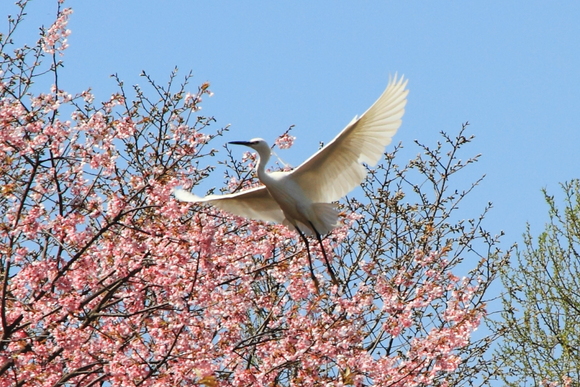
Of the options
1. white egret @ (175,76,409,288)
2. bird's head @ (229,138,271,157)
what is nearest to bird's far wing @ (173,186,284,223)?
white egret @ (175,76,409,288)

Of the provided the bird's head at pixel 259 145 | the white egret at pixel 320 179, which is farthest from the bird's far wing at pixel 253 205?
the bird's head at pixel 259 145

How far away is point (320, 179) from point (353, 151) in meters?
0.44

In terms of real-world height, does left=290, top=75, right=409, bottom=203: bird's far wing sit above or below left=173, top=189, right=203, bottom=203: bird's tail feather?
below

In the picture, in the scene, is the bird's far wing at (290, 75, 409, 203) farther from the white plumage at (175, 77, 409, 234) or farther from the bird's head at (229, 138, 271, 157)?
the bird's head at (229, 138, 271, 157)

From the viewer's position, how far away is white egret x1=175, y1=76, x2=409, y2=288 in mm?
6961

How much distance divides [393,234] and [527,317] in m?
2.47

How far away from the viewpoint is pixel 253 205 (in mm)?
7758

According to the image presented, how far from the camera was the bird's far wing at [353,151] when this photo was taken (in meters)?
6.87

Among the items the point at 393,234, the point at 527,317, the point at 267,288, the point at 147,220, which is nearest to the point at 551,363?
the point at 527,317

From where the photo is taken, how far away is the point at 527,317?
1107cm

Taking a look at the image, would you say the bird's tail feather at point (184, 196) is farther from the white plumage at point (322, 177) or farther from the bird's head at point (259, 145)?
the bird's head at point (259, 145)

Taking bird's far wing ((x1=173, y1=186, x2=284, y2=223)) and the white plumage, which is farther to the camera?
bird's far wing ((x1=173, y1=186, x2=284, y2=223))

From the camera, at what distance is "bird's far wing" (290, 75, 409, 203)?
6871 millimetres

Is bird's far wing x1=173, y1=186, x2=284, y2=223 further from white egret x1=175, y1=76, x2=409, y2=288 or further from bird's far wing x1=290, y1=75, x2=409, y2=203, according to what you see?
bird's far wing x1=290, y1=75, x2=409, y2=203
